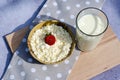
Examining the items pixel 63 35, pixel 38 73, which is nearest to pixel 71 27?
pixel 63 35

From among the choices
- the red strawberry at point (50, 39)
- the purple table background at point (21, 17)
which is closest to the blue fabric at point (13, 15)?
the purple table background at point (21, 17)

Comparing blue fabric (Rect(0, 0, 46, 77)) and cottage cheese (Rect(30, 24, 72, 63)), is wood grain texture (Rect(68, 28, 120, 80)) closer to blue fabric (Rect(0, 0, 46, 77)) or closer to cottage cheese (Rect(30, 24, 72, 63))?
cottage cheese (Rect(30, 24, 72, 63))

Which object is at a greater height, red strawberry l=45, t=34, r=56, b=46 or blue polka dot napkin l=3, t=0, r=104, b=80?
red strawberry l=45, t=34, r=56, b=46

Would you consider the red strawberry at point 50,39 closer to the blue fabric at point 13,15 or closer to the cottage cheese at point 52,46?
the cottage cheese at point 52,46

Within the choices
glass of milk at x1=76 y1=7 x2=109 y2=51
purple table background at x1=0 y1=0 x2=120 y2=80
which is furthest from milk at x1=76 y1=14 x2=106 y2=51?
purple table background at x1=0 y1=0 x2=120 y2=80

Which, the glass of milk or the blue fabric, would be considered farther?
the blue fabric

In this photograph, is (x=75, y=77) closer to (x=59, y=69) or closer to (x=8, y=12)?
(x=59, y=69)
